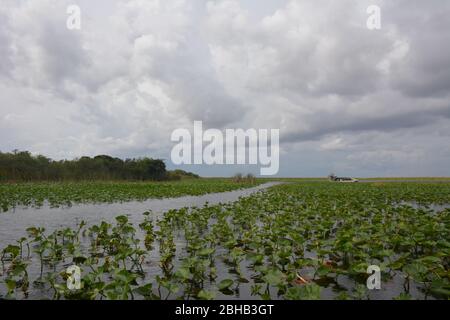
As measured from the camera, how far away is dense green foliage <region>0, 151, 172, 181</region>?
145 ft

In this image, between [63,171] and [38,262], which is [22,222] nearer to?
[38,262]

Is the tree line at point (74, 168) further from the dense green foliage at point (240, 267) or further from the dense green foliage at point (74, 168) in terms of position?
the dense green foliage at point (240, 267)

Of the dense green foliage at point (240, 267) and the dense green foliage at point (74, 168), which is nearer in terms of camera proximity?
the dense green foliage at point (240, 267)

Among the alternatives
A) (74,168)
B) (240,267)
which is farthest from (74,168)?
(240,267)

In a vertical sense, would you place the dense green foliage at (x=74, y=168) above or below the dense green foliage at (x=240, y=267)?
above

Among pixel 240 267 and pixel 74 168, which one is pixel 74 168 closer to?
pixel 74 168

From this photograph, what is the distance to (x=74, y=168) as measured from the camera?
2135 inches

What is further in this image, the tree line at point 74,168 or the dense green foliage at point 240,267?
the tree line at point 74,168

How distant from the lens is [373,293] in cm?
507

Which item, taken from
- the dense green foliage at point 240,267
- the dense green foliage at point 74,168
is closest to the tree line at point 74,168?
the dense green foliage at point 74,168

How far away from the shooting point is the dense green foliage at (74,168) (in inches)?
1735
